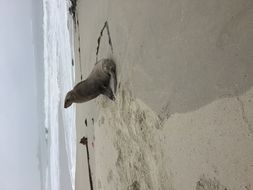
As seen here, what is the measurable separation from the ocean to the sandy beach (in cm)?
63

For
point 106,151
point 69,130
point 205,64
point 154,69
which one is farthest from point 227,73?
point 69,130

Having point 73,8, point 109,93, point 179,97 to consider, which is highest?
point 73,8

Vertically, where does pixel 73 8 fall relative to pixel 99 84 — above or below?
above

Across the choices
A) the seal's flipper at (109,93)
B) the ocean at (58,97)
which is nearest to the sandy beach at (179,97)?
the seal's flipper at (109,93)

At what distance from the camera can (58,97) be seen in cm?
191

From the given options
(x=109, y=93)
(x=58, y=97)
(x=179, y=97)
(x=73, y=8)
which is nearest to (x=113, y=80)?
(x=109, y=93)

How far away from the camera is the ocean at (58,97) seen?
5.75 feet

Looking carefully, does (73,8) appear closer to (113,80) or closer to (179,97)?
(113,80)

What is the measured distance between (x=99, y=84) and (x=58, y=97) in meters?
0.87

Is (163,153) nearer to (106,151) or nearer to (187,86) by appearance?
(187,86)

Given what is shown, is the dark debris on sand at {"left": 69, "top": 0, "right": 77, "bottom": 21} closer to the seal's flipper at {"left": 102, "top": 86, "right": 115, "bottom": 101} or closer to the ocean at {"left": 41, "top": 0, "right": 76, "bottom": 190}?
the ocean at {"left": 41, "top": 0, "right": 76, "bottom": 190}

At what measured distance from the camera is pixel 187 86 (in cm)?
61

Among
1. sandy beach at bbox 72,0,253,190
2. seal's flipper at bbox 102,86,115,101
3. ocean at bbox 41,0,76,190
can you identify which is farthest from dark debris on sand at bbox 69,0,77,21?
seal's flipper at bbox 102,86,115,101

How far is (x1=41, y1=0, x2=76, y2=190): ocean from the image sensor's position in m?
1.75
